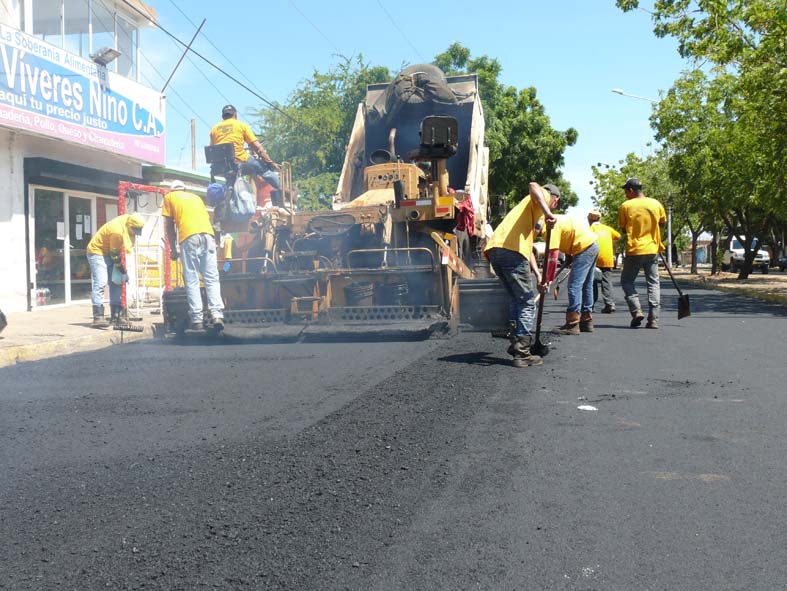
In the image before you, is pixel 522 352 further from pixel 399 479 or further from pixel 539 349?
pixel 399 479

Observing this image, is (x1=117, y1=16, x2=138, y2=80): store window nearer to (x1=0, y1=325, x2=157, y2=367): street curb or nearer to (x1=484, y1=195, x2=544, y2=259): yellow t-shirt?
(x1=0, y1=325, x2=157, y2=367): street curb

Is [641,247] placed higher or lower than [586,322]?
higher

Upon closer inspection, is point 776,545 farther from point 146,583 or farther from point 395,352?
point 395,352

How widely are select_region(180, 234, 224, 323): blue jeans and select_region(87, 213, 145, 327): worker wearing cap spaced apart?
2313mm

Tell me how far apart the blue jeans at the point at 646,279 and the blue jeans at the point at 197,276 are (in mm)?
4949

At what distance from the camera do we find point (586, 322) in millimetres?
9789

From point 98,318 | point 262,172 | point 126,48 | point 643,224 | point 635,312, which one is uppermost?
point 126,48

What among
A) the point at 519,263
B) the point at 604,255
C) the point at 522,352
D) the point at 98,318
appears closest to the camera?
the point at 522,352

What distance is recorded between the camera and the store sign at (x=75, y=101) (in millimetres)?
12914

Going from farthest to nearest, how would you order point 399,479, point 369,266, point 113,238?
point 113,238, point 369,266, point 399,479

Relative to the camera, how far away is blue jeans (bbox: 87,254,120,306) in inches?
435

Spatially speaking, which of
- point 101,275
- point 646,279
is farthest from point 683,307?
point 101,275

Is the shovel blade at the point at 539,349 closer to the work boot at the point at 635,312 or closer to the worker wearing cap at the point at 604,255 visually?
the work boot at the point at 635,312

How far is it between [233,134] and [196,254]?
1.75m
